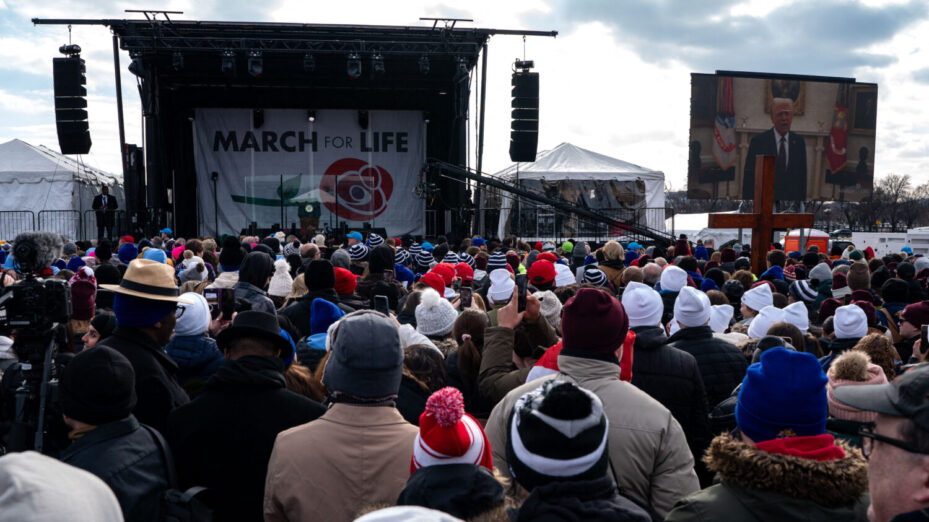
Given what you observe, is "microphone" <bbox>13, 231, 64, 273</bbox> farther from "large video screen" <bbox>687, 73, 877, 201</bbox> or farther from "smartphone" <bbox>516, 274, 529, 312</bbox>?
"large video screen" <bbox>687, 73, 877, 201</bbox>

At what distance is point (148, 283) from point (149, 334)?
0.74 feet

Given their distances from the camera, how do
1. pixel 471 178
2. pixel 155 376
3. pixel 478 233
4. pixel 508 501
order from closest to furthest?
pixel 508 501, pixel 155 376, pixel 471 178, pixel 478 233

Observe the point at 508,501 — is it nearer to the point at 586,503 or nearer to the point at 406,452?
the point at 586,503

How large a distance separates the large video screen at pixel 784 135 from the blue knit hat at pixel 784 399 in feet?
83.5

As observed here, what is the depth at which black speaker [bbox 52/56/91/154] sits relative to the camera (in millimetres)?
14797

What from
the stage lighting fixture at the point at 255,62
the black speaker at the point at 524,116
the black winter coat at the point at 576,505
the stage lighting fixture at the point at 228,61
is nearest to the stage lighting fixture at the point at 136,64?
the stage lighting fixture at the point at 228,61

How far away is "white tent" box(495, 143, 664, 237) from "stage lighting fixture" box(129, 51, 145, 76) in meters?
11.1

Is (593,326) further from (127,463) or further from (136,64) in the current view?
(136,64)

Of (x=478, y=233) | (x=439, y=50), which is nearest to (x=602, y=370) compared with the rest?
(x=439, y=50)

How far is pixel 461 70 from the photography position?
58.2ft

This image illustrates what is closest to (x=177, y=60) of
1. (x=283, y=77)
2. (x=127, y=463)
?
(x=283, y=77)

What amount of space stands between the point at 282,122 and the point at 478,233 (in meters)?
7.41

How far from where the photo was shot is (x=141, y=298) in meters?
2.96

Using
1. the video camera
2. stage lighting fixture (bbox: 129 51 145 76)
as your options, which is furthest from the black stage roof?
the video camera
